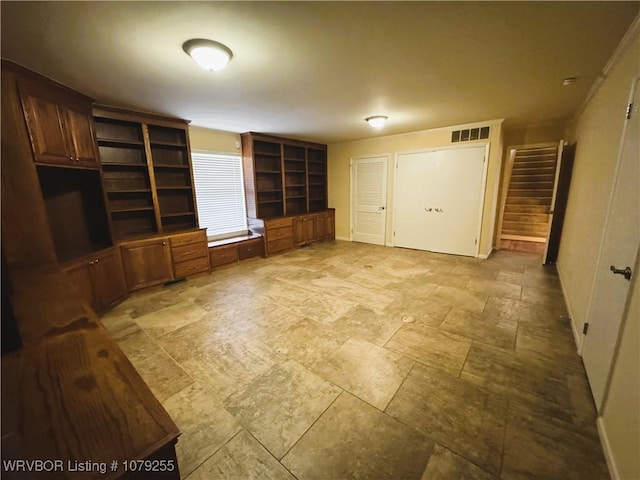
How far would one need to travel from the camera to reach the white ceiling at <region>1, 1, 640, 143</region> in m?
1.55

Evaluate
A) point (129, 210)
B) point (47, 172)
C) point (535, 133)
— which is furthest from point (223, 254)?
point (535, 133)

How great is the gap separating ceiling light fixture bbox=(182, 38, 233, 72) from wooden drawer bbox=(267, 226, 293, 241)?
11.2ft

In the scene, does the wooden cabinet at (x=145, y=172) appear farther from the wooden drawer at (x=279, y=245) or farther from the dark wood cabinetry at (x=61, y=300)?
the wooden drawer at (x=279, y=245)

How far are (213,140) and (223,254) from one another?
2.05 m

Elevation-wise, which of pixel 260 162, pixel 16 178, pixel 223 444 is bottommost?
pixel 223 444

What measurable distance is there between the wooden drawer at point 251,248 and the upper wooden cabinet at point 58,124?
2381 mm

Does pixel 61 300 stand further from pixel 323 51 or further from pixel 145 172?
pixel 145 172

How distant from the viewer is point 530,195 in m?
7.10

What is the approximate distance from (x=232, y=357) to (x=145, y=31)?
2458 mm

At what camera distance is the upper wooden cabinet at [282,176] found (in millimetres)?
5109

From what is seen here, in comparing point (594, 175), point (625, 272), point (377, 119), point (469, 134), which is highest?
point (377, 119)

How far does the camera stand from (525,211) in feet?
22.9

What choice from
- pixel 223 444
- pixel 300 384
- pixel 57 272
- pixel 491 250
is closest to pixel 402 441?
pixel 300 384

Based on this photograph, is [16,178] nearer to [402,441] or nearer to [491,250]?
[402,441]
